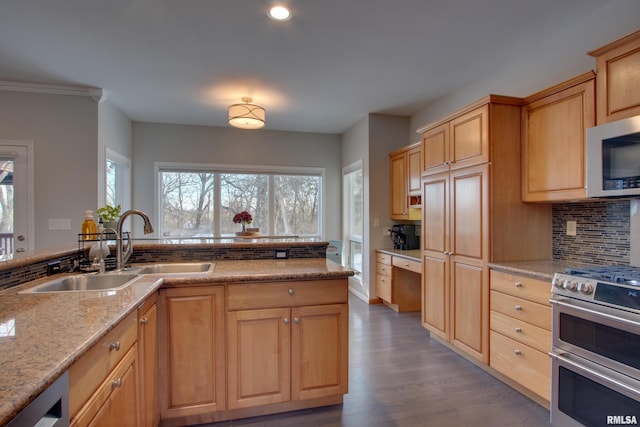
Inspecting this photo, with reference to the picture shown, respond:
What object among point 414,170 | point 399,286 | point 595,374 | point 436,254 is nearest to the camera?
point 595,374

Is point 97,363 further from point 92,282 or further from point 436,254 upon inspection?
point 436,254

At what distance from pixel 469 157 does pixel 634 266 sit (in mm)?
1239

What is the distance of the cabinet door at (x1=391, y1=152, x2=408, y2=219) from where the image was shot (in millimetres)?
4191

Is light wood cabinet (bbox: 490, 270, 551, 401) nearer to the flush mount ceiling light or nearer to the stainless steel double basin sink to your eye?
the stainless steel double basin sink

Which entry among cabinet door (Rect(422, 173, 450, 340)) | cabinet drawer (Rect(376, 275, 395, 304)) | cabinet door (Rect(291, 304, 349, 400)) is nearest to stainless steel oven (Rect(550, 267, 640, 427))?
cabinet door (Rect(422, 173, 450, 340))

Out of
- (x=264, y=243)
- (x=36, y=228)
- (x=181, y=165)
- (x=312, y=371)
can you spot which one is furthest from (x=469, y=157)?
(x=36, y=228)

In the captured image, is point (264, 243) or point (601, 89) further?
point (264, 243)

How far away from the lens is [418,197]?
3.98 m

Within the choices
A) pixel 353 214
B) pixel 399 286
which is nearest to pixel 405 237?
pixel 399 286

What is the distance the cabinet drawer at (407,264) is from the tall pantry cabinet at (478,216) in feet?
1.60

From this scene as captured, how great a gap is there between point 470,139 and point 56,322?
277cm

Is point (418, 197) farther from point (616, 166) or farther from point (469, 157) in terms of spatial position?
point (616, 166)

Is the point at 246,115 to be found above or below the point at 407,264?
above

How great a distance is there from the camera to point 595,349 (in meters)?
1.67
